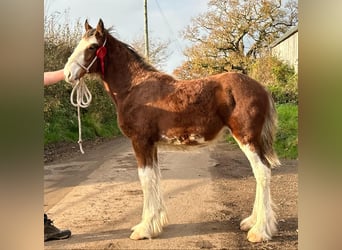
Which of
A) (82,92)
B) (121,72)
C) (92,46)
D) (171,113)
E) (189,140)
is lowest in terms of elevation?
(189,140)

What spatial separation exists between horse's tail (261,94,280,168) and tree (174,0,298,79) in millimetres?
243

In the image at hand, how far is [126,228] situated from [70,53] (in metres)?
0.92

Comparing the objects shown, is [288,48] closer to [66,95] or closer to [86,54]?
[86,54]

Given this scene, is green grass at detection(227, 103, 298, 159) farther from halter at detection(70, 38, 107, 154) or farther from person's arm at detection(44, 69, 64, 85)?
person's arm at detection(44, 69, 64, 85)

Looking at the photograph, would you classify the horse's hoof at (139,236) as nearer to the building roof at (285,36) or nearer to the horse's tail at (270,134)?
the horse's tail at (270,134)

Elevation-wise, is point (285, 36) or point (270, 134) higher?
point (285, 36)

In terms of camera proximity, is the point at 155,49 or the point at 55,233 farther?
the point at 155,49

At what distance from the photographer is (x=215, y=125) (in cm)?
205

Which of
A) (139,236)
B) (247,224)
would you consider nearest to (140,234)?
(139,236)

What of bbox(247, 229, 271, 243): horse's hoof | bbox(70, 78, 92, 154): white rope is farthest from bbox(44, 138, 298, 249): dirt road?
bbox(70, 78, 92, 154): white rope

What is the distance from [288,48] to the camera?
6.77 feet

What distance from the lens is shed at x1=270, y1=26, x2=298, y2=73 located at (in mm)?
2027

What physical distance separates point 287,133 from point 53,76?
1183mm
